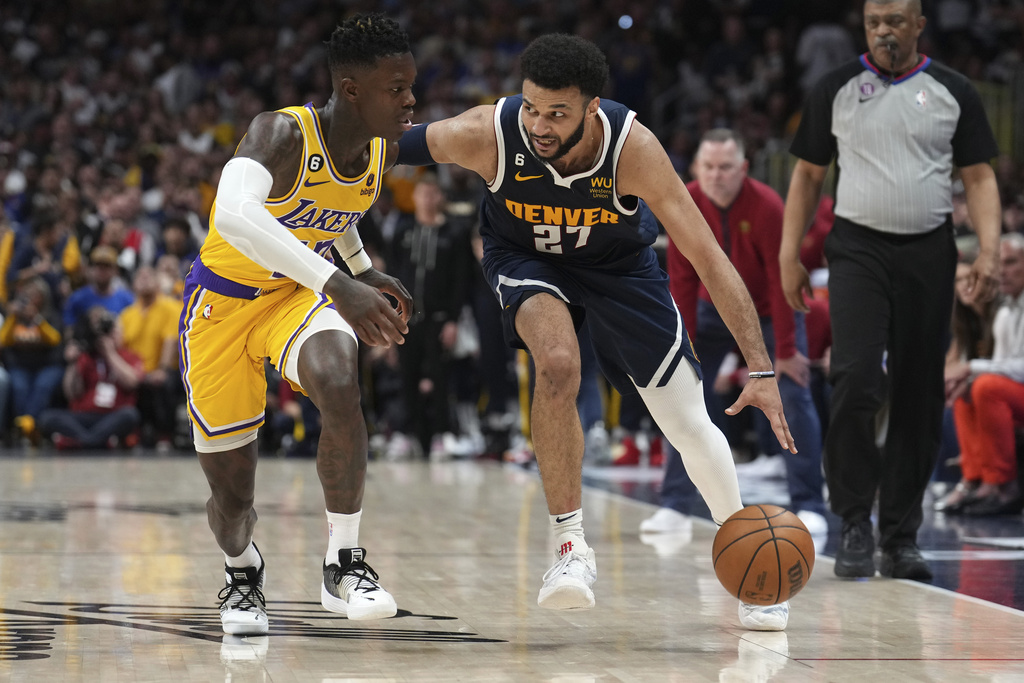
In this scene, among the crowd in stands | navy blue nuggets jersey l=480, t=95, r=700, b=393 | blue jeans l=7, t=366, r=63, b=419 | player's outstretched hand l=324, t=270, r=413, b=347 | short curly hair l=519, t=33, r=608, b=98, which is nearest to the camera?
player's outstretched hand l=324, t=270, r=413, b=347

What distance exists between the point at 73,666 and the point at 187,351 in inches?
41.4

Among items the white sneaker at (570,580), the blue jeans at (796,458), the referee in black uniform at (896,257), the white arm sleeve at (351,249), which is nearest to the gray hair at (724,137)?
the blue jeans at (796,458)

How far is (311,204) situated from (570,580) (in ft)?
4.52

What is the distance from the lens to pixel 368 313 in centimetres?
323

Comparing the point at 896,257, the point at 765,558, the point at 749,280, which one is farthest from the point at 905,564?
the point at 749,280

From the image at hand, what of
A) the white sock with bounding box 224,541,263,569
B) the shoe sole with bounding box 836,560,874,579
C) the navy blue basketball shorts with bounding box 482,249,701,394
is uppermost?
the navy blue basketball shorts with bounding box 482,249,701,394

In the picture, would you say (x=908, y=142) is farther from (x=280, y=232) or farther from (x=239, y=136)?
(x=239, y=136)

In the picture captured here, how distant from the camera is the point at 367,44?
3.78 meters

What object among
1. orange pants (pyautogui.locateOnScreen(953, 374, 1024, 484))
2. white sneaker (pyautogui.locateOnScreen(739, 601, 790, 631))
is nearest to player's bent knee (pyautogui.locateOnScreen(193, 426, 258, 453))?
white sneaker (pyautogui.locateOnScreen(739, 601, 790, 631))

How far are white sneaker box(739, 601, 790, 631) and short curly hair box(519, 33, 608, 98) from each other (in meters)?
1.64

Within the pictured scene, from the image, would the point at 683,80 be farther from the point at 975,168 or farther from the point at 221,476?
the point at 221,476

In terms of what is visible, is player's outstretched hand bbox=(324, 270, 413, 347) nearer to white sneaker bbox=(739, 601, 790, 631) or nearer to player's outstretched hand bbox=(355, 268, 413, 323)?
player's outstretched hand bbox=(355, 268, 413, 323)

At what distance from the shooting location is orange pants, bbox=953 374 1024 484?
6.88 m

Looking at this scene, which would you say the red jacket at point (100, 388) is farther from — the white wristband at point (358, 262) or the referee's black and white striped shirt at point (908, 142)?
the referee's black and white striped shirt at point (908, 142)
